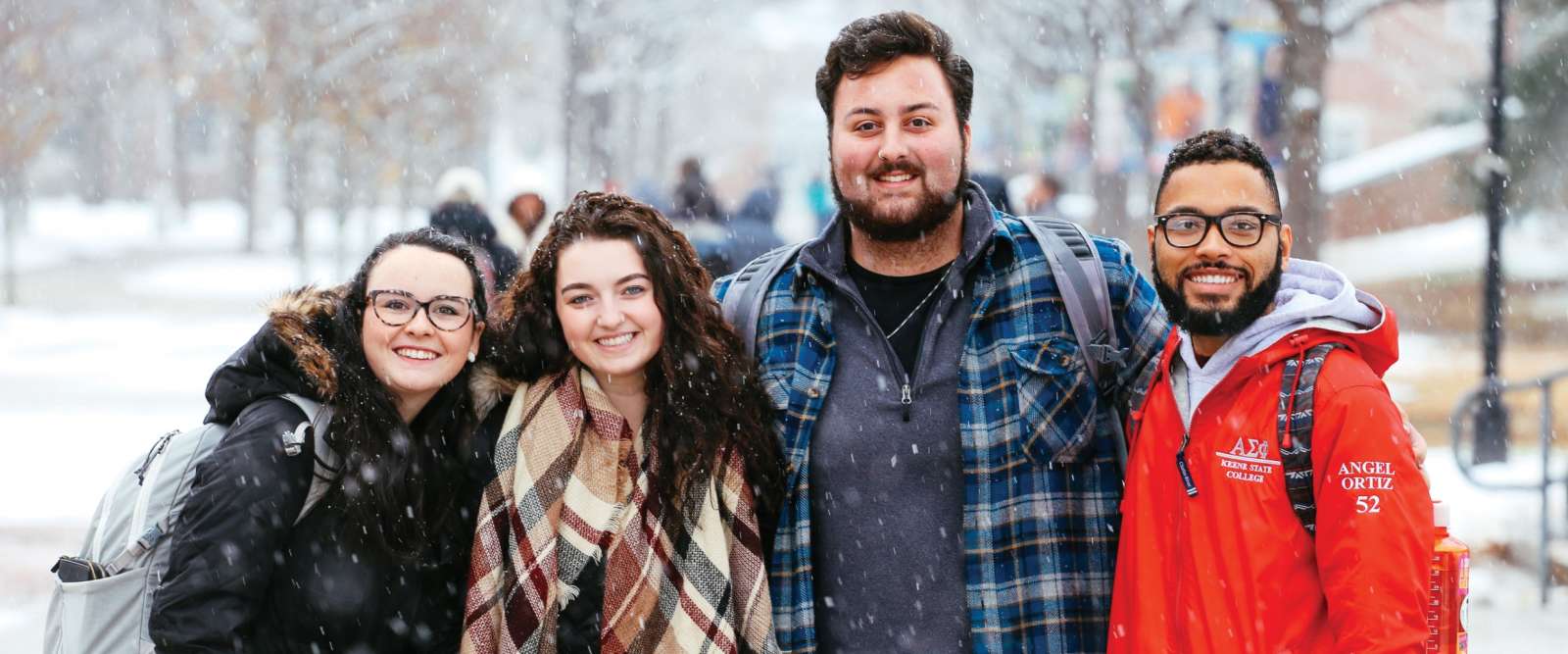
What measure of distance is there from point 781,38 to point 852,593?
5937cm

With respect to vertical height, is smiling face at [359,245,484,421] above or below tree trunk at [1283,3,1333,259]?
below

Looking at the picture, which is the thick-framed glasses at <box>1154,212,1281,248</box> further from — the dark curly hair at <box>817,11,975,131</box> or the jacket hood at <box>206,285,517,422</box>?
the jacket hood at <box>206,285,517,422</box>

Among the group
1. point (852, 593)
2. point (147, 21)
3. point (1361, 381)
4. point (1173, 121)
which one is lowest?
point (852, 593)

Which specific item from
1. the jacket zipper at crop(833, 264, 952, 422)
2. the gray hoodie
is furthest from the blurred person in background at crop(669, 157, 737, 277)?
the gray hoodie

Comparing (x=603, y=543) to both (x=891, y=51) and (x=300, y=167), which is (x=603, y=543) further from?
(x=300, y=167)

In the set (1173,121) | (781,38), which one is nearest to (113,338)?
(1173,121)

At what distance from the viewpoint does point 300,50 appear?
73.8ft

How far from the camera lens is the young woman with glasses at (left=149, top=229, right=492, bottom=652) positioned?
2.81m

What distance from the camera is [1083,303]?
3.31m

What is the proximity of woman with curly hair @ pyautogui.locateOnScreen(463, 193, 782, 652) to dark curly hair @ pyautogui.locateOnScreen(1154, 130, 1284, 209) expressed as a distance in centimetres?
110

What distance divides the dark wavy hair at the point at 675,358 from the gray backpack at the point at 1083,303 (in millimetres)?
191

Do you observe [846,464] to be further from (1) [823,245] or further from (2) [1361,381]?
(2) [1361,381]

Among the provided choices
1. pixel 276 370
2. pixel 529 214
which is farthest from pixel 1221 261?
pixel 529 214

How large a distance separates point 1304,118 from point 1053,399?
8702 millimetres
